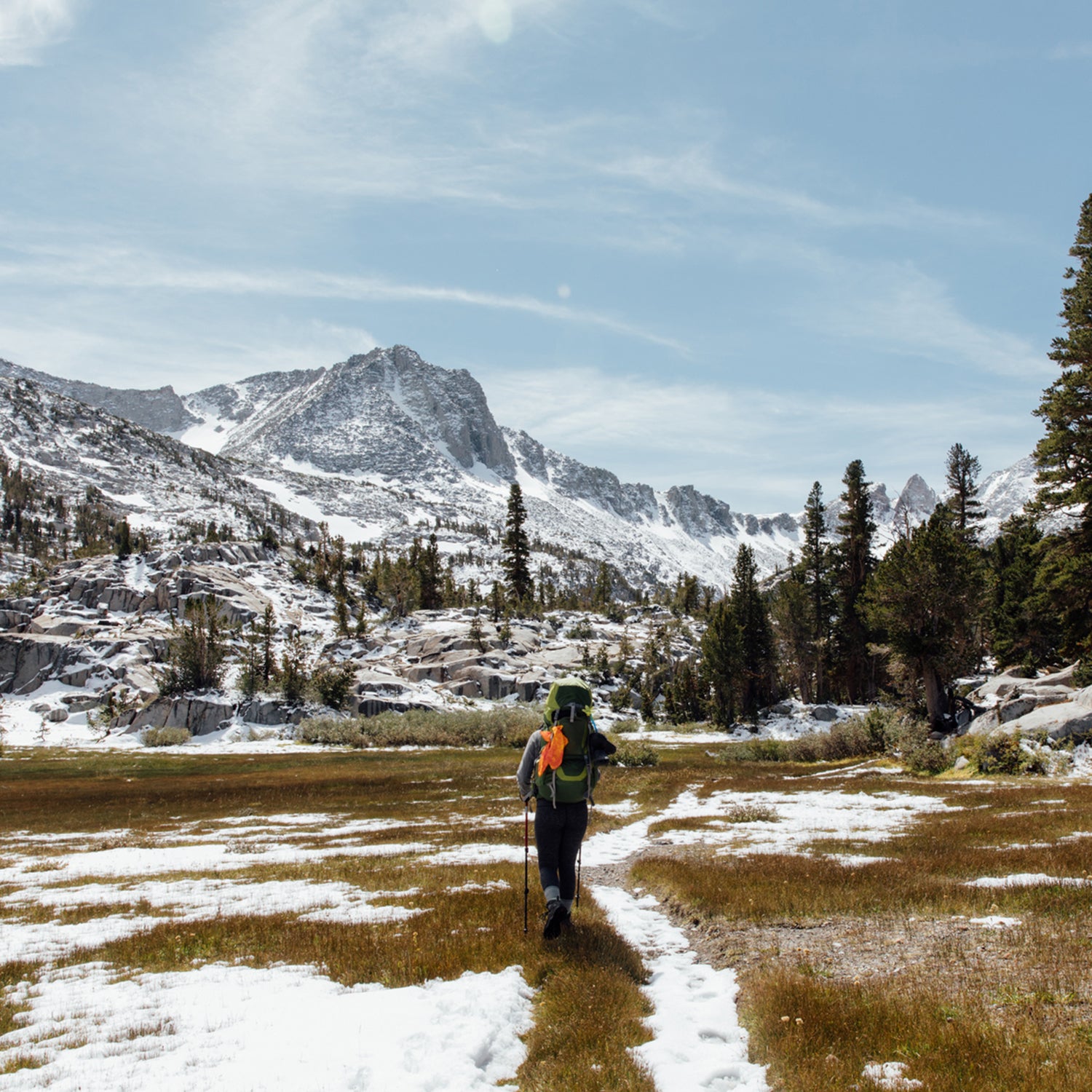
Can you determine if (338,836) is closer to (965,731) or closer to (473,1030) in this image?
(473,1030)

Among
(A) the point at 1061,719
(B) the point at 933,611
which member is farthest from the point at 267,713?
(A) the point at 1061,719

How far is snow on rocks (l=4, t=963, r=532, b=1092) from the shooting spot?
5387mm

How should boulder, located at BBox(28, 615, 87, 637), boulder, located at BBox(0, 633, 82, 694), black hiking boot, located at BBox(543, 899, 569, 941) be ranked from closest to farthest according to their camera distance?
black hiking boot, located at BBox(543, 899, 569, 941), boulder, located at BBox(0, 633, 82, 694), boulder, located at BBox(28, 615, 87, 637)

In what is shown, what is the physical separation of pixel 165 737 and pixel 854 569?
77.0 metres

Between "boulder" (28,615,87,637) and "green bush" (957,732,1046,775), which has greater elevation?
"boulder" (28,615,87,637)

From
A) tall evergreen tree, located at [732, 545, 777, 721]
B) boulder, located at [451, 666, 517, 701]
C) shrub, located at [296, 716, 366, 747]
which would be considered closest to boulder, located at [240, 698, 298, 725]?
shrub, located at [296, 716, 366, 747]

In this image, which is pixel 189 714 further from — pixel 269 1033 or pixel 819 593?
pixel 269 1033

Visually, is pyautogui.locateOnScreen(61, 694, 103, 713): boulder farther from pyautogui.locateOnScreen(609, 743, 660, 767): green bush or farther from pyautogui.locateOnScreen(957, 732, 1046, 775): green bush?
pyautogui.locateOnScreen(957, 732, 1046, 775): green bush

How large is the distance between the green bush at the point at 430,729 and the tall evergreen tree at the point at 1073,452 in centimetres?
4390

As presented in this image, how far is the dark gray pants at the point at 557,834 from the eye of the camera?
→ 29.5ft

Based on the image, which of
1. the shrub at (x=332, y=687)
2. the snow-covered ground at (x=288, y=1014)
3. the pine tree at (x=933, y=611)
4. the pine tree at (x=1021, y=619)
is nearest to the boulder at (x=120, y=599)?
the shrub at (x=332, y=687)

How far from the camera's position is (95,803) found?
35125 mm

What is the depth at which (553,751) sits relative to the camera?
895 centimetres

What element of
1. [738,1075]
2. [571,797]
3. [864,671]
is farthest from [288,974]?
[864,671]
